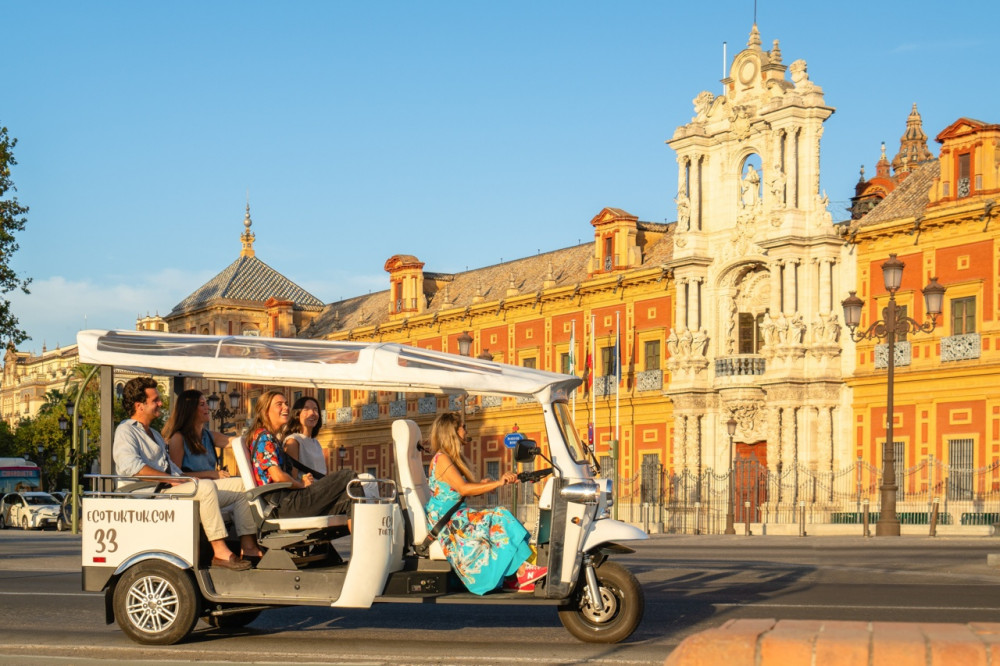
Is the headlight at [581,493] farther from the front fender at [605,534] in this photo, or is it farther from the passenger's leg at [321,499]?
the passenger's leg at [321,499]

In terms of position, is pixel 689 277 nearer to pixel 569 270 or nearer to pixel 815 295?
pixel 815 295

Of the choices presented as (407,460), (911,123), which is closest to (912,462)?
(407,460)

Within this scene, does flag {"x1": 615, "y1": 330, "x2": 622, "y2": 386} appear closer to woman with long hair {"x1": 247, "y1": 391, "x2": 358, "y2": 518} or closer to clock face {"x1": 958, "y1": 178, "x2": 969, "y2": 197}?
clock face {"x1": 958, "y1": 178, "x2": 969, "y2": 197}

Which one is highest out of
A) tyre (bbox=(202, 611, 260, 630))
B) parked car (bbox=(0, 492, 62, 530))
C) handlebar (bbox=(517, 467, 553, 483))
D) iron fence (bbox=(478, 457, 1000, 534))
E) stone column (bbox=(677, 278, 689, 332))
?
stone column (bbox=(677, 278, 689, 332))

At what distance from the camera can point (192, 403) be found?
10297 mm

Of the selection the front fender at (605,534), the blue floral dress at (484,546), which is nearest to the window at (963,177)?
the front fender at (605,534)

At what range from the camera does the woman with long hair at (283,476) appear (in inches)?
373

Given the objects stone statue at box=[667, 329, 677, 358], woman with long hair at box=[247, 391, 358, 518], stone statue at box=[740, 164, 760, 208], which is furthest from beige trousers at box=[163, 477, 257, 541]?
stone statue at box=[667, 329, 677, 358]

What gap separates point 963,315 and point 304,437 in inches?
1093

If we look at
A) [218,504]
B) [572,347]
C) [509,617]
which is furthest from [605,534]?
[572,347]

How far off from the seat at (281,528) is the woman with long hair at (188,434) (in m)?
0.76

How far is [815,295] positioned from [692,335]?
4.68 metres

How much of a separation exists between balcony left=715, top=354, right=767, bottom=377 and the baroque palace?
0.05 m

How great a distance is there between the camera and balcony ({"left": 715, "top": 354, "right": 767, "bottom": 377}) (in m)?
38.9
